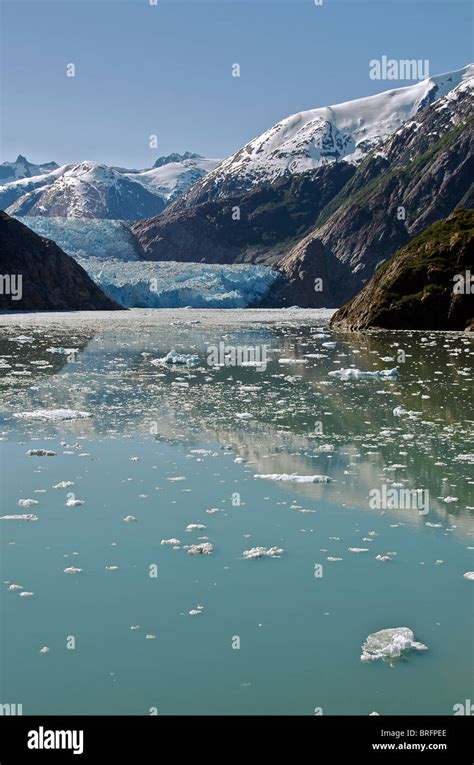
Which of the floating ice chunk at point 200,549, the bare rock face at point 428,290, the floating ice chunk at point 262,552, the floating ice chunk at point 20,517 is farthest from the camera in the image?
the bare rock face at point 428,290

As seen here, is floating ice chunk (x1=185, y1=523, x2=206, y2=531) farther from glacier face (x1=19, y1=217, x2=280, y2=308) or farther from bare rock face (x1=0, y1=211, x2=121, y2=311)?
glacier face (x1=19, y1=217, x2=280, y2=308)

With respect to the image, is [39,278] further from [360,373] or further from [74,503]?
[74,503]

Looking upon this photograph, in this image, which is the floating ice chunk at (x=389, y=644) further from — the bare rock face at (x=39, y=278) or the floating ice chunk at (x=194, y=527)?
the bare rock face at (x=39, y=278)

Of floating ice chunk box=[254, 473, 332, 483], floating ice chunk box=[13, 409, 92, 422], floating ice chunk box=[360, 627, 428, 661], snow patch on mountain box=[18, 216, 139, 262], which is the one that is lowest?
floating ice chunk box=[360, 627, 428, 661]

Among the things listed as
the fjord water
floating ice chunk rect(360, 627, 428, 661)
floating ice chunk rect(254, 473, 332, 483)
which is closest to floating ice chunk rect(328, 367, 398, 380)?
the fjord water

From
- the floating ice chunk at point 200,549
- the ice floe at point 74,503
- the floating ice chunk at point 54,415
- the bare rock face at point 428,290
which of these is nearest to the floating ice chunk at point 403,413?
the floating ice chunk at point 54,415
